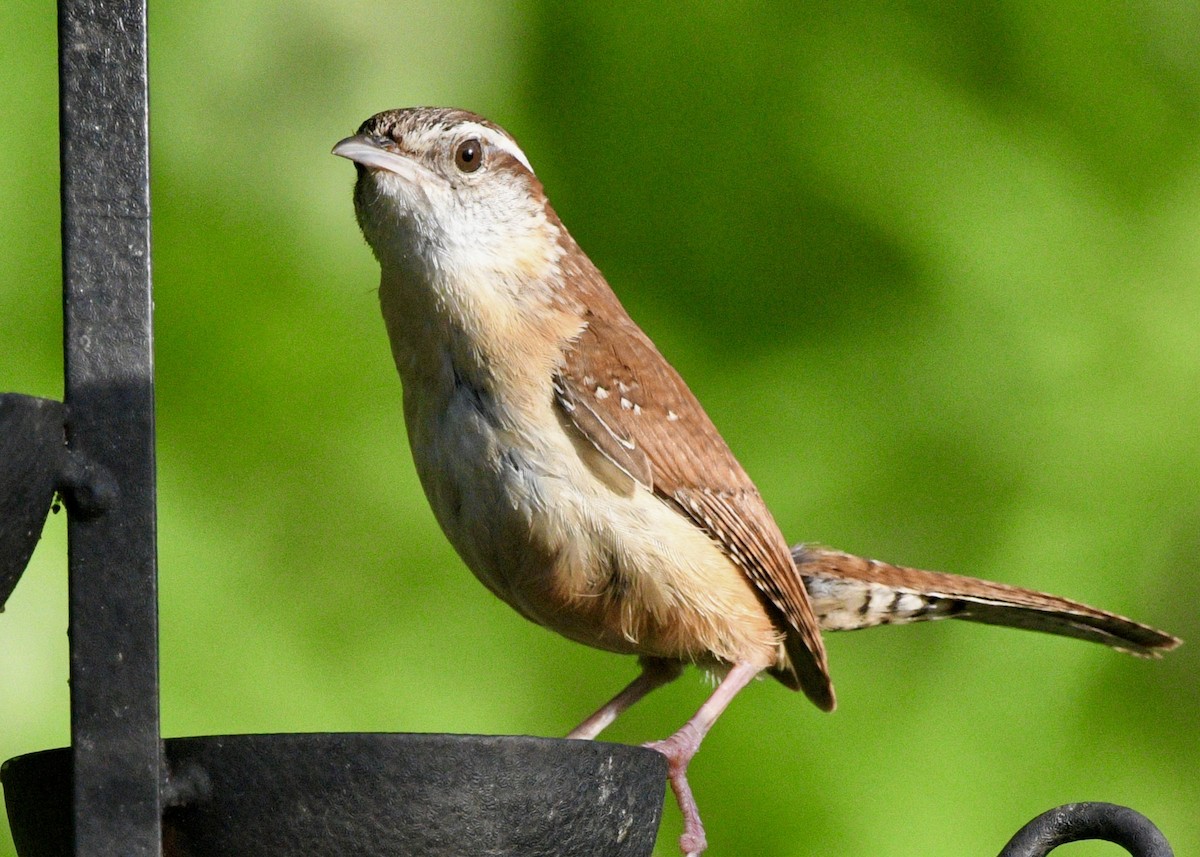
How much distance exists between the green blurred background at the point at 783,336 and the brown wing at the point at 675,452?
42 centimetres

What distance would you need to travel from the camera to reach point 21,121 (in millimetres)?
3049

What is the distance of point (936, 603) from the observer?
123 inches

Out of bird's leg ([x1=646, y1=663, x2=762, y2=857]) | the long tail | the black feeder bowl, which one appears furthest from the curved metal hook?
the long tail

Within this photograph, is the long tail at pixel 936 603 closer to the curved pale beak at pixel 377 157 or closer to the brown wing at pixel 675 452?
the brown wing at pixel 675 452

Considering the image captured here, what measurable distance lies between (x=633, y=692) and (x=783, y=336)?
86 cm

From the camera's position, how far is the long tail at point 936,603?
9.73ft

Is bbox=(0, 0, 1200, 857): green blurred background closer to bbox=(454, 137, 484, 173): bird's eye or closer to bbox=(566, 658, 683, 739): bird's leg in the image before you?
bbox=(566, 658, 683, 739): bird's leg

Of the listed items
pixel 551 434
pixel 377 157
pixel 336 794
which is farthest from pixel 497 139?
pixel 336 794

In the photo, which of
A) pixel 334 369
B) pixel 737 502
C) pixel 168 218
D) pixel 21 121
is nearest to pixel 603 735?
pixel 737 502

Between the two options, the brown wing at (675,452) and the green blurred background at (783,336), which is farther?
the green blurred background at (783,336)

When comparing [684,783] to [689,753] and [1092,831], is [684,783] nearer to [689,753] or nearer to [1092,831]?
[689,753]

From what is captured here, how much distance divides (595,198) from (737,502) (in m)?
0.88

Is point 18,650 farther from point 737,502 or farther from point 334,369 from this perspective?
point 737,502

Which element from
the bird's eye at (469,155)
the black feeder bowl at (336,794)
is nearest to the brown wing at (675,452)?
the bird's eye at (469,155)
